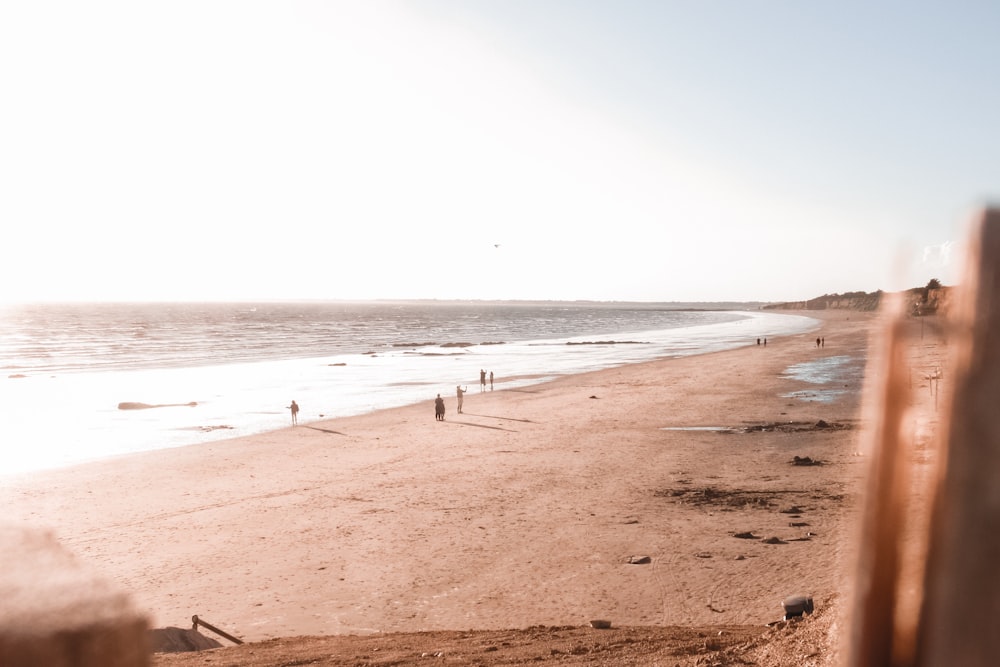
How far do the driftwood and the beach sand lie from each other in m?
3.82

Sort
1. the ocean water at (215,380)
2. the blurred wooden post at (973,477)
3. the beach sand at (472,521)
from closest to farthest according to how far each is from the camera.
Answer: the blurred wooden post at (973,477) → the beach sand at (472,521) → the ocean water at (215,380)

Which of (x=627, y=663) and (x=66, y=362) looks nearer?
(x=627, y=663)

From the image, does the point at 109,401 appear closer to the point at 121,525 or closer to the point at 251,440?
the point at 251,440

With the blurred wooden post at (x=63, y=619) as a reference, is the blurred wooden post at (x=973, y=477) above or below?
above

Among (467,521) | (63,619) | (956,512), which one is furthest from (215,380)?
(956,512)

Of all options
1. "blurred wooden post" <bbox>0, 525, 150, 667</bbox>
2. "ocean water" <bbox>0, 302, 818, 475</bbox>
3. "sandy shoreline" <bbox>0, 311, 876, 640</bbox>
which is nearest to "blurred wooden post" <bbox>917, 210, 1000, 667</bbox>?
"blurred wooden post" <bbox>0, 525, 150, 667</bbox>

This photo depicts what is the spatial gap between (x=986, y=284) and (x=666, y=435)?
998 inches

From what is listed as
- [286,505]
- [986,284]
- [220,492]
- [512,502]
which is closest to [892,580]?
[986,284]

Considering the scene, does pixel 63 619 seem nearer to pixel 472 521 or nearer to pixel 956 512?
pixel 956 512

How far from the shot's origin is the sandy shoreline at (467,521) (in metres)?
11.4

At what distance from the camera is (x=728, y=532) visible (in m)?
14.3

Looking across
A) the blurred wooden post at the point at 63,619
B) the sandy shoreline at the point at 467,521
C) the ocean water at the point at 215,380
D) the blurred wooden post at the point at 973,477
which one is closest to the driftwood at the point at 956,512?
the blurred wooden post at the point at 973,477

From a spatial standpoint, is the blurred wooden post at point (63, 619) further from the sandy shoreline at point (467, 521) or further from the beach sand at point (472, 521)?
the sandy shoreline at point (467, 521)

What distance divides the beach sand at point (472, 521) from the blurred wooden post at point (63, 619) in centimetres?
433
